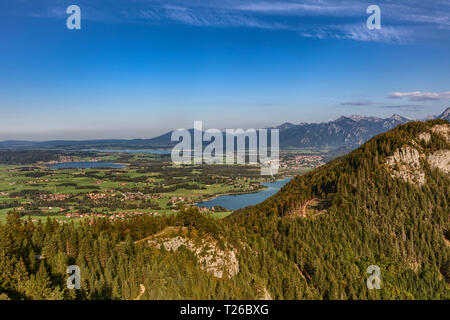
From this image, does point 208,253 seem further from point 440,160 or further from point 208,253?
point 440,160

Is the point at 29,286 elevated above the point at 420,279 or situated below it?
above

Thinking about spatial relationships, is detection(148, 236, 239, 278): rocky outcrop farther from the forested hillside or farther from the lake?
the lake

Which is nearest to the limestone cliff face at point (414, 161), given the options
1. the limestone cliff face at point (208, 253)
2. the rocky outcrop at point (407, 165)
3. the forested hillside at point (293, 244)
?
the rocky outcrop at point (407, 165)

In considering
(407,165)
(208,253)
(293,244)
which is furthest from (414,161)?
(208,253)

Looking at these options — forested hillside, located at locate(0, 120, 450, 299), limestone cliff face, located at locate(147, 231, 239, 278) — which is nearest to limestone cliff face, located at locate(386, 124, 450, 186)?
forested hillside, located at locate(0, 120, 450, 299)
